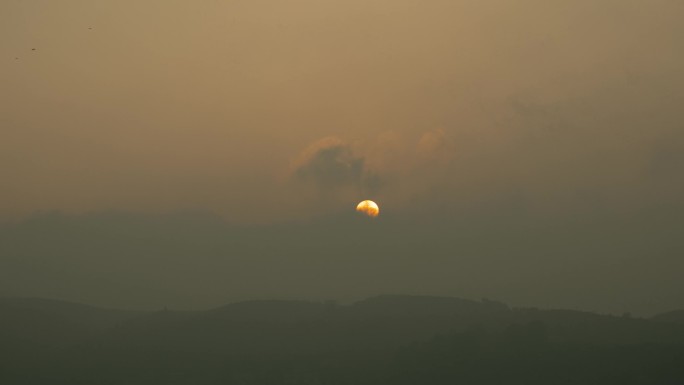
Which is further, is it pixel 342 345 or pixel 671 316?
pixel 671 316

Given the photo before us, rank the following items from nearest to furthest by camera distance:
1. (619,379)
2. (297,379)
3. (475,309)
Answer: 1. (619,379)
2. (297,379)
3. (475,309)

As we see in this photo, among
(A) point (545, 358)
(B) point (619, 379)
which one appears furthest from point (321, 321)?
(B) point (619, 379)

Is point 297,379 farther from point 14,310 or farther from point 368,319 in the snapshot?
point 14,310

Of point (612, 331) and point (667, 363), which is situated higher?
point (612, 331)

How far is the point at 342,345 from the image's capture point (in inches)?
4146

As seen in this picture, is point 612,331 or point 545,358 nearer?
point 545,358

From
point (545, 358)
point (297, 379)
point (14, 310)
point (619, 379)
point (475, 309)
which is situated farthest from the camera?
point (14, 310)

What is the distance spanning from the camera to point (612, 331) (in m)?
94.9

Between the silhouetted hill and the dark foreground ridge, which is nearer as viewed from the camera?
the dark foreground ridge

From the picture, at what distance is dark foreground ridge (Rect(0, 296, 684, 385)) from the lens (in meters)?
85.5

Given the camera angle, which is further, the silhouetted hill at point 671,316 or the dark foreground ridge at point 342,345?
the silhouetted hill at point 671,316

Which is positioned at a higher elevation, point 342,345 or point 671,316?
point 671,316

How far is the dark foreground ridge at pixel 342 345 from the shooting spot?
85.5 metres

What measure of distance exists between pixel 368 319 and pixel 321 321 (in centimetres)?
675
